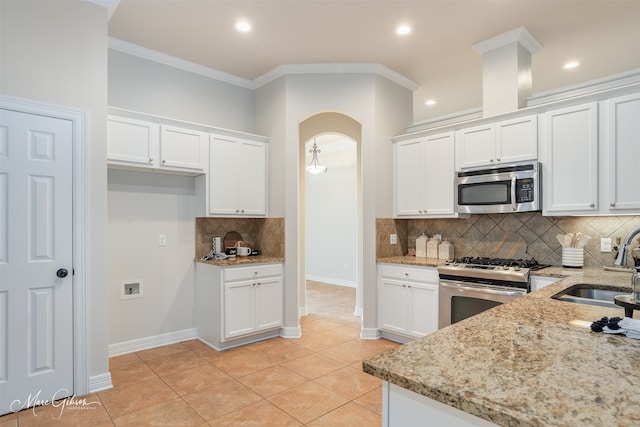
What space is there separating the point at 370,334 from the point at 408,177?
5.93 ft

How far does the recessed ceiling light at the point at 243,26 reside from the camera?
129 inches

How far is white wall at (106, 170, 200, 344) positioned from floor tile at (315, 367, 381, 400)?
73.1 inches

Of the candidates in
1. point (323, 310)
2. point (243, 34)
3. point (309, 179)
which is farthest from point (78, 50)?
point (309, 179)

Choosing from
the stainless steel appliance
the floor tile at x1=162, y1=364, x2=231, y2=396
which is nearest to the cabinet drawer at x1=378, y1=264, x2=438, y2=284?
the stainless steel appliance

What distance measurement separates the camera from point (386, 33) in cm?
343

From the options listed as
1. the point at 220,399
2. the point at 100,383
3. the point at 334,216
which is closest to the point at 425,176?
the point at 220,399

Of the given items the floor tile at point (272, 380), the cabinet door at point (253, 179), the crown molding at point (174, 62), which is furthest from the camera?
the cabinet door at point (253, 179)

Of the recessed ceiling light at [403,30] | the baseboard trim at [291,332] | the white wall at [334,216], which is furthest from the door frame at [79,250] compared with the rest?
the white wall at [334,216]

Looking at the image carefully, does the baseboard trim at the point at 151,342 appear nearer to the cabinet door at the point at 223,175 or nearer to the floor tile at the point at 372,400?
the cabinet door at the point at 223,175

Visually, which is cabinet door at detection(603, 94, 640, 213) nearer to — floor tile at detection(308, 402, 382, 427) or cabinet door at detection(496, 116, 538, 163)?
cabinet door at detection(496, 116, 538, 163)

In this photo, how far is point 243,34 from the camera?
3.46 meters

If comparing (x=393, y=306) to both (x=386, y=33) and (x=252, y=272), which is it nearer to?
(x=252, y=272)

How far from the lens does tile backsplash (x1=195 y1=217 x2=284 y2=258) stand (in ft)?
13.6

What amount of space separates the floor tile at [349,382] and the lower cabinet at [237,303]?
1.10 meters
